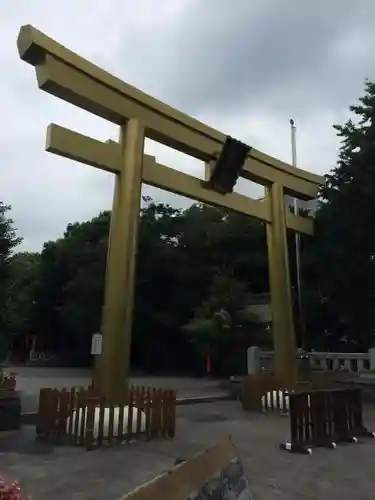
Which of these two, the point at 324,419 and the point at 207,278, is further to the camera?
the point at 207,278

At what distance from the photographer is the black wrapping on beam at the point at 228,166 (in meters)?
11.9

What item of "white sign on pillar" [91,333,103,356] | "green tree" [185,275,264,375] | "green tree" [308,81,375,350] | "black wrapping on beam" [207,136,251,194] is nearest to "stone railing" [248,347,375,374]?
"green tree" [308,81,375,350]

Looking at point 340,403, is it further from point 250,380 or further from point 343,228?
point 343,228

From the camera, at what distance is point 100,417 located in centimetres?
772

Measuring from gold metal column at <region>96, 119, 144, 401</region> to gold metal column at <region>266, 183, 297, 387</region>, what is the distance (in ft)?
16.8

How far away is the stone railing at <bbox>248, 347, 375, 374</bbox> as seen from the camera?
51.4 ft

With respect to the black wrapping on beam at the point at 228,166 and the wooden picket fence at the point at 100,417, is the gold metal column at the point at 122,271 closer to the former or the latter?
the wooden picket fence at the point at 100,417

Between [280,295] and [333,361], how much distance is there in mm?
4981

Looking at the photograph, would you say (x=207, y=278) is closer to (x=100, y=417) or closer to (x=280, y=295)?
(x=280, y=295)

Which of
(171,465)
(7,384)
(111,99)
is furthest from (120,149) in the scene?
(171,465)

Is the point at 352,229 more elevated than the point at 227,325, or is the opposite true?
the point at 352,229

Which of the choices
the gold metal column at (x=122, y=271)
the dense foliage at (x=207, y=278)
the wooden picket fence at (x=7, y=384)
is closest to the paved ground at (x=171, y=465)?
Answer: the wooden picket fence at (x=7, y=384)

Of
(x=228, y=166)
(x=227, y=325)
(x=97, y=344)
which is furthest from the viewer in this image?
(x=227, y=325)

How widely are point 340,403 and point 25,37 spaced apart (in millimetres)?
8070
